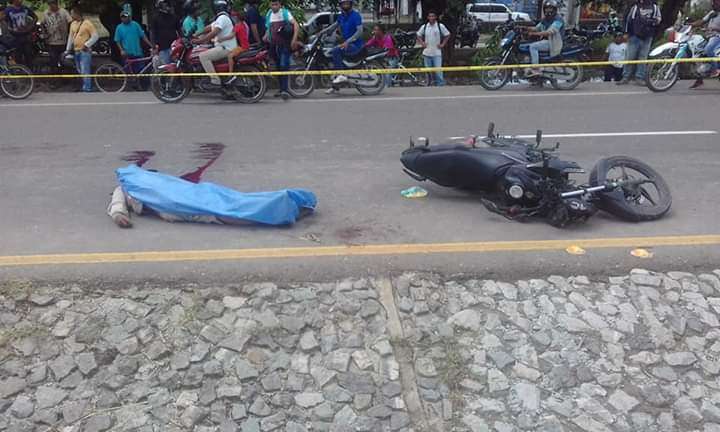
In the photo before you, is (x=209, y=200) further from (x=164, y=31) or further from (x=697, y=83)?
(x=697, y=83)

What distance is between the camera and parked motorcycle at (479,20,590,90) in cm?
1253

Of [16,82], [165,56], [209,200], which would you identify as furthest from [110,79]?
[209,200]

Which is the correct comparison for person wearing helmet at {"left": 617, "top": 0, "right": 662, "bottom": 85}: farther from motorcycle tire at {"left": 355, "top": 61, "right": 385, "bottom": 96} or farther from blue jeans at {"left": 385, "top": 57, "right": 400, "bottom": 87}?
motorcycle tire at {"left": 355, "top": 61, "right": 385, "bottom": 96}

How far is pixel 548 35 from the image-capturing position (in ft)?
42.0

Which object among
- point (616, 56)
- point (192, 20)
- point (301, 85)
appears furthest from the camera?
point (616, 56)

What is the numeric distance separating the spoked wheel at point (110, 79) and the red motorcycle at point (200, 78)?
2161 millimetres

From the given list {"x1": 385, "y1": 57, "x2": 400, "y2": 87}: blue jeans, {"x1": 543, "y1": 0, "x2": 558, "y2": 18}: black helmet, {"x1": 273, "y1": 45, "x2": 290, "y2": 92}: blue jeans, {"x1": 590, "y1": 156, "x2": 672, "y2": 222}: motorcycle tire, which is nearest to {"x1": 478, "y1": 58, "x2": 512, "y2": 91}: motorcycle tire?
{"x1": 543, "y1": 0, "x2": 558, "y2": 18}: black helmet

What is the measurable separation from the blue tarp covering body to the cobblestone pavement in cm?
99

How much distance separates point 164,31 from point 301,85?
309 centimetres

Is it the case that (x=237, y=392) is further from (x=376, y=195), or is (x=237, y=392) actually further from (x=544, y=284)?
(x=376, y=195)

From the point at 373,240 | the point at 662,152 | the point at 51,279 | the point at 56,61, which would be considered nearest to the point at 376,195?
the point at 373,240

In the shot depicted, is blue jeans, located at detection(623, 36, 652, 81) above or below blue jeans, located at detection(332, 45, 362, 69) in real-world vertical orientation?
below

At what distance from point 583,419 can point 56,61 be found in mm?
13954

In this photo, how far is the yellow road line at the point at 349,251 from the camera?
4.22 metres
